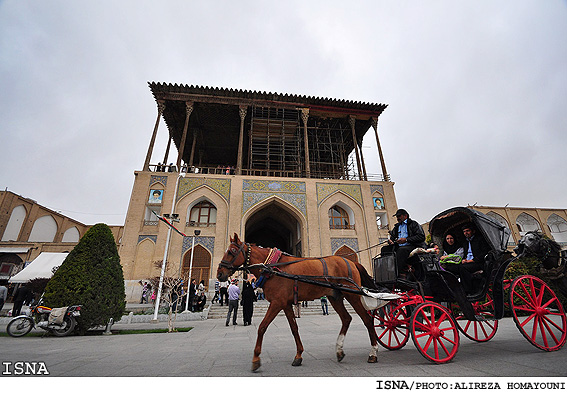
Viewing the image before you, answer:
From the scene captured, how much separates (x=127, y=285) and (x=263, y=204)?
839 cm

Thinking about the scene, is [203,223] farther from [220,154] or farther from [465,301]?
[465,301]

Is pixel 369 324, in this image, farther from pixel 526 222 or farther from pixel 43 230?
pixel 43 230

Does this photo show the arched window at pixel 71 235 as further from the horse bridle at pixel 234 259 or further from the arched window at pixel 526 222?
the arched window at pixel 526 222

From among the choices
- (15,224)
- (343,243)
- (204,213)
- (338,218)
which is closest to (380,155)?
(338,218)

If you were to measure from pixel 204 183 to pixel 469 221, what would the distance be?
15123mm

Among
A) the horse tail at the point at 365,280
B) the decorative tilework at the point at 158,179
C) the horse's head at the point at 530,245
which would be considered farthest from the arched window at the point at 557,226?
the decorative tilework at the point at 158,179

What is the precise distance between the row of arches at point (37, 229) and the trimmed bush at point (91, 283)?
23968 millimetres

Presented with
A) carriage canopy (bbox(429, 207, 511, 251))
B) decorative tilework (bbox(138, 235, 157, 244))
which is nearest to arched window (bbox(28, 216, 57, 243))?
decorative tilework (bbox(138, 235, 157, 244))

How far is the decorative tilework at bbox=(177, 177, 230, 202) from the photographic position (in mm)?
16570

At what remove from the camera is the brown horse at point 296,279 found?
3221 mm

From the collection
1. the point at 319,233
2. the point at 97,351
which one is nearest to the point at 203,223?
the point at 319,233

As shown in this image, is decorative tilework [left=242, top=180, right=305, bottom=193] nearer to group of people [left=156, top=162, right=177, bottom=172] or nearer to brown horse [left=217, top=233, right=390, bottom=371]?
group of people [left=156, top=162, right=177, bottom=172]

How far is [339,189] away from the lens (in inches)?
707

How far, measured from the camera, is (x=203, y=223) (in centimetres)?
1638
